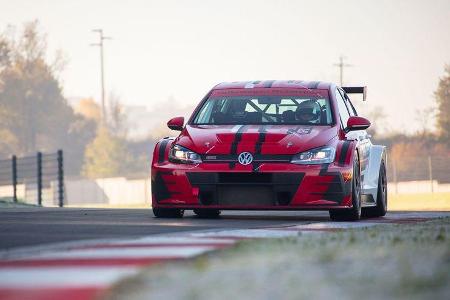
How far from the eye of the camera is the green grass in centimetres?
555

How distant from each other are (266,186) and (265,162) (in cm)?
24

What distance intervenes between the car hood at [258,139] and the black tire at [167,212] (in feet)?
2.70

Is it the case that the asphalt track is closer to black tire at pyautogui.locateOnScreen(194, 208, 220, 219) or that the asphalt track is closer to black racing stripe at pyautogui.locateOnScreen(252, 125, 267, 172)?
black tire at pyautogui.locateOnScreen(194, 208, 220, 219)

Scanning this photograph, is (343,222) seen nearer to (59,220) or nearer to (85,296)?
(59,220)

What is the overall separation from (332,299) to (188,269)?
137 centimetres

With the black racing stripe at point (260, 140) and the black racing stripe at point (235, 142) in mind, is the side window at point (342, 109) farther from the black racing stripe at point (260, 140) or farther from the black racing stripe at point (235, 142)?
the black racing stripe at point (235, 142)

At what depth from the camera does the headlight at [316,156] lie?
13.7m

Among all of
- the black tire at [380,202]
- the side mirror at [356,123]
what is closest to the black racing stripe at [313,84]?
the side mirror at [356,123]

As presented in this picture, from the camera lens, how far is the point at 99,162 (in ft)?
345

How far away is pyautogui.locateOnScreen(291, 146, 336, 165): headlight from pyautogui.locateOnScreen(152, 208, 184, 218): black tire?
1.67 meters

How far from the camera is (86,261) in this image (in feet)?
23.9

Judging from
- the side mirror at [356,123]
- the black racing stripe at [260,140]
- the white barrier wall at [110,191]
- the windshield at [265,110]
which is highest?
the windshield at [265,110]

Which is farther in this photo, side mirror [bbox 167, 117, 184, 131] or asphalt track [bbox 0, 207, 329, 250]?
side mirror [bbox 167, 117, 184, 131]

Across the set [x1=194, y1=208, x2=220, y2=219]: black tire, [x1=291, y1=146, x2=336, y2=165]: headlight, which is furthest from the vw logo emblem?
[x1=194, y1=208, x2=220, y2=219]: black tire
